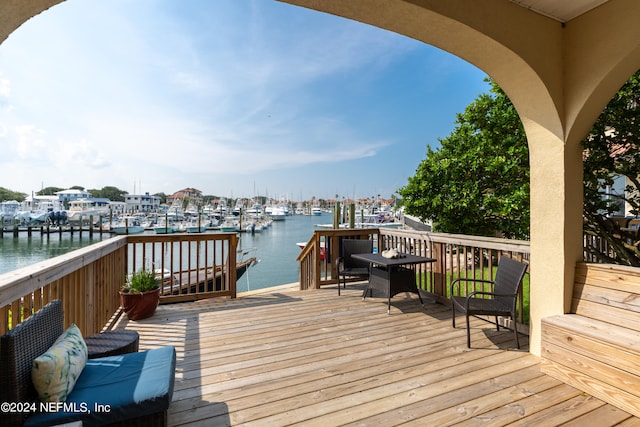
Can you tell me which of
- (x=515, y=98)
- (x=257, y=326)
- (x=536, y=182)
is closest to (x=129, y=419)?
(x=257, y=326)

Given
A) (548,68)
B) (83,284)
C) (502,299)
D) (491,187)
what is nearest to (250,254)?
(491,187)

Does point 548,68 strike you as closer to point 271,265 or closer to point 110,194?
point 271,265

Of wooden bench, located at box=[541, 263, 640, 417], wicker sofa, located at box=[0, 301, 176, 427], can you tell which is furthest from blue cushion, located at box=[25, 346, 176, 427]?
wooden bench, located at box=[541, 263, 640, 417]

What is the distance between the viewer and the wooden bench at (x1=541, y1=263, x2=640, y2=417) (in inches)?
82.1

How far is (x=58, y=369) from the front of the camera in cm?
149

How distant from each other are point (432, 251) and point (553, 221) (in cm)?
211

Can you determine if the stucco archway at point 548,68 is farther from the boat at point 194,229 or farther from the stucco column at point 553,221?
the boat at point 194,229

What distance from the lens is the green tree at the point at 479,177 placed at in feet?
16.7

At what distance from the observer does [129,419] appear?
1515 millimetres

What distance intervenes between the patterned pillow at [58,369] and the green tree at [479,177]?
18.5 feet

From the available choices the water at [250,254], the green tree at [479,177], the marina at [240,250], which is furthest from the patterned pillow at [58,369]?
the water at [250,254]

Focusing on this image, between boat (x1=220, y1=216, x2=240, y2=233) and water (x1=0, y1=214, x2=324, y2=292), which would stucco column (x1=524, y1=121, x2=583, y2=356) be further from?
boat (x1=220, y1=216, x2=240, y2=233)

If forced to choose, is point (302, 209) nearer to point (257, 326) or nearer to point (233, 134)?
point (233, 134)

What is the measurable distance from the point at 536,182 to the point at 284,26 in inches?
293
